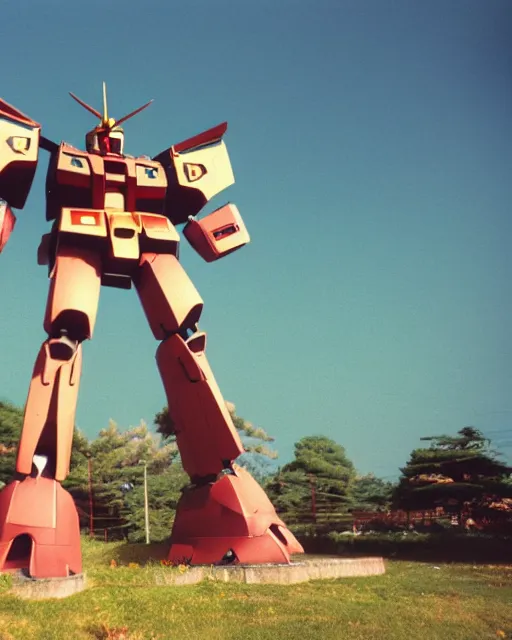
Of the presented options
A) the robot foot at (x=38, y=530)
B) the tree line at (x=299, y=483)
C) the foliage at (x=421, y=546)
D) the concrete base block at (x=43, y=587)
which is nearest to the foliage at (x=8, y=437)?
the tree line at (x=299, y=483)

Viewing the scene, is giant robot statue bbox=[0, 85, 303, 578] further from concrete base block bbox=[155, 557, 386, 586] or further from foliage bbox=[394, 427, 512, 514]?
foliage bbox=[394, 427, 512, 514]

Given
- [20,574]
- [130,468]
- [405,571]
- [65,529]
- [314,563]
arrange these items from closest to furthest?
[20,574] < [65,529] < [314,563] < [405,571] < [130,468]

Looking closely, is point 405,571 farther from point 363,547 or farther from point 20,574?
point 20,574

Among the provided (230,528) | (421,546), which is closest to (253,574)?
(230,528)

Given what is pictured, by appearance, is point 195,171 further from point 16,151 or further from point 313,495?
point 313,495

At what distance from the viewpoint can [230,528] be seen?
31.6 feet

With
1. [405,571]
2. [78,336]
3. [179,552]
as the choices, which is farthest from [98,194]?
Answer: [405,571]

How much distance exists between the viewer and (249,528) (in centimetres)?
952

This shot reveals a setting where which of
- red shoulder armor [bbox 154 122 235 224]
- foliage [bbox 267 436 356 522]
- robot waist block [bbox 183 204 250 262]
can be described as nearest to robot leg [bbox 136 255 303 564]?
robot waist block [bbox 183 204 250 262]

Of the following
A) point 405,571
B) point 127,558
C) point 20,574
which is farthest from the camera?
point 127,558

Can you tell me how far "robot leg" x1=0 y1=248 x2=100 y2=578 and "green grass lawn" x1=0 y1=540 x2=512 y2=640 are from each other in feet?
2.62

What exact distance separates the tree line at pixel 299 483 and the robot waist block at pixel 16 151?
10355mm

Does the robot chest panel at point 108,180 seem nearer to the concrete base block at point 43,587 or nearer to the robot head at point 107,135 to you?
the robot head at point 107,135

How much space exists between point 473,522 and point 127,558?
7.99 m
